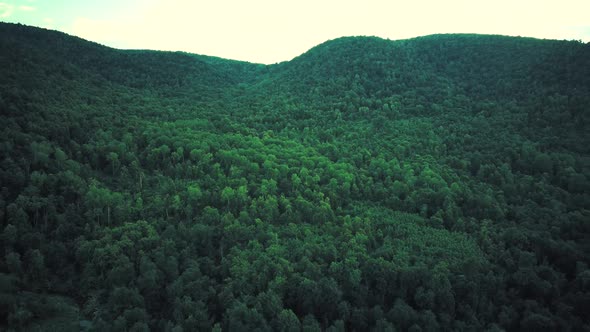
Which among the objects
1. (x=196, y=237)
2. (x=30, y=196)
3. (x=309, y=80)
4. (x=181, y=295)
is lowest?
(x=181, y=295)

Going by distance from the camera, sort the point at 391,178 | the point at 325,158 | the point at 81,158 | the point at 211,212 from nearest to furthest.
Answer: the point at 211,212
the point at 81,158
the point at 391,178
the point at 325,158

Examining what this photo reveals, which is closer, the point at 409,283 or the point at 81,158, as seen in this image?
the point at 409,283

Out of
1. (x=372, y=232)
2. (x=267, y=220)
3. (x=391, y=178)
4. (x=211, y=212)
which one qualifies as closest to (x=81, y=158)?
(x=211, y=212)

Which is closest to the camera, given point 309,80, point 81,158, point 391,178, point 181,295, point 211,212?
point 181,295

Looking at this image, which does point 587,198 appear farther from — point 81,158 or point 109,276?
point 81,158

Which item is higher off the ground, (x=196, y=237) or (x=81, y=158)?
(x=81, y=158)

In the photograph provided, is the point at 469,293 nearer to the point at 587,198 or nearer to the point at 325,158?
the point at 587,198
